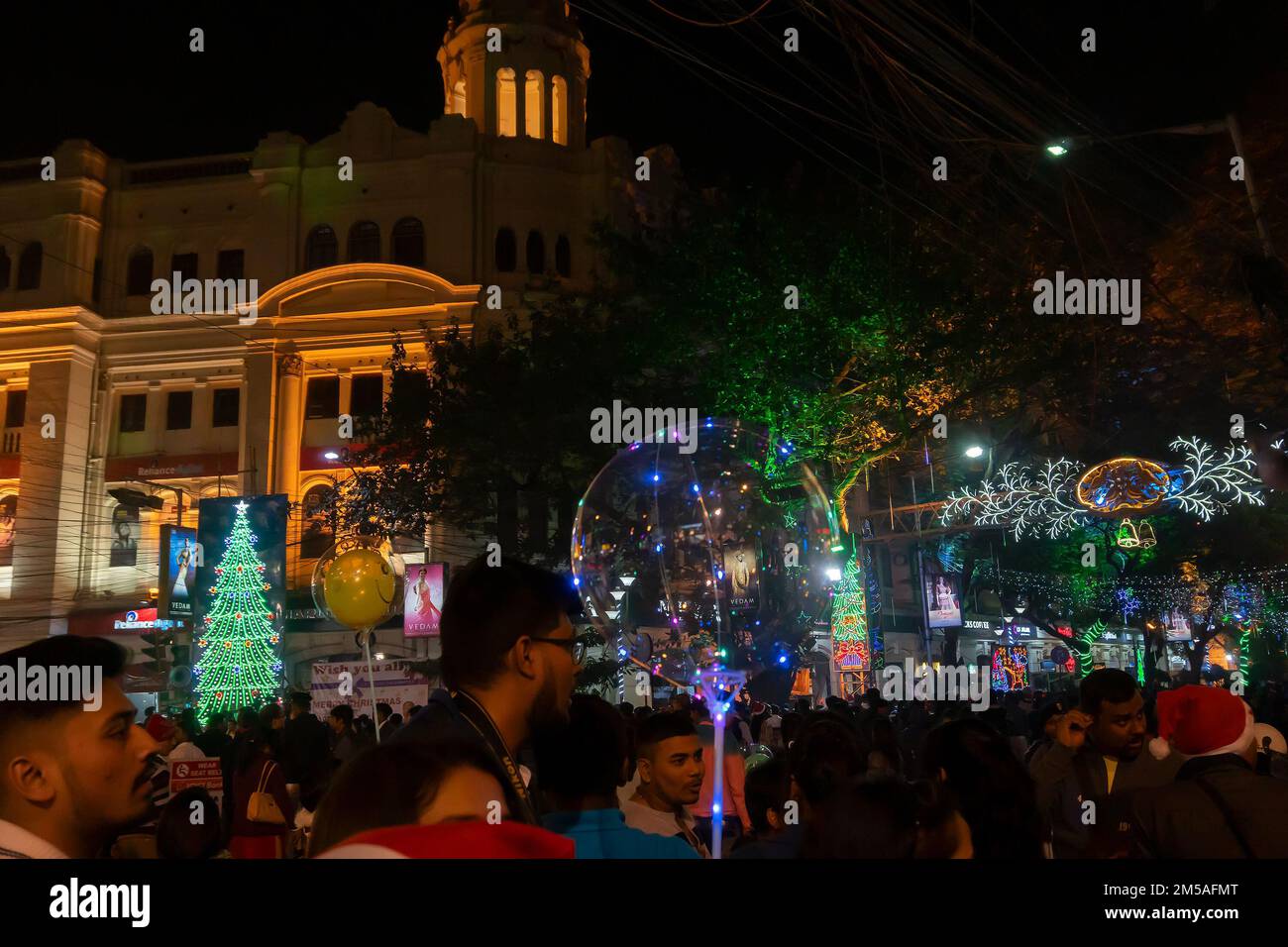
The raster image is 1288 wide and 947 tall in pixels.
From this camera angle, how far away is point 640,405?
804 inches

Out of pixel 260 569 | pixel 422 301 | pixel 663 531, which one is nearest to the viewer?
pixel 663 531

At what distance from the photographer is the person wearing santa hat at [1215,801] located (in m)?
3.40

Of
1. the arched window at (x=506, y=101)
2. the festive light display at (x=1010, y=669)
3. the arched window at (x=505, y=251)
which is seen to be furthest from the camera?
the festive light display at (x=1010, y=669)

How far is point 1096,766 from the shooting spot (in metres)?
5.33

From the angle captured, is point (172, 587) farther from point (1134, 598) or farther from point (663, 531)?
point (1134, 598)

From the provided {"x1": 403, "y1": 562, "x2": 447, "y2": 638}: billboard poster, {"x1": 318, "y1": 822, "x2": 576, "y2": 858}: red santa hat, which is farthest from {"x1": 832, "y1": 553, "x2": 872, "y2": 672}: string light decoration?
{"x1": 318, "y1": 822, "x2": 576, "y2": 858}: red santa hat

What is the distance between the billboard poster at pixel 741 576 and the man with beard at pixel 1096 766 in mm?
1560

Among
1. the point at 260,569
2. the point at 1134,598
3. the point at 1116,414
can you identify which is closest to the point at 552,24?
the point at 260,569

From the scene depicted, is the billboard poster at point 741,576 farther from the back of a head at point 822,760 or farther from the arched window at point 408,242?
the arched window at point 408,242

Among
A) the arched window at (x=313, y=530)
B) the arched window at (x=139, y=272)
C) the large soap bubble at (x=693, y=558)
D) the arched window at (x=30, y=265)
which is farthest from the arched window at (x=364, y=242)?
the large soap bubble at (x=693, y=558)

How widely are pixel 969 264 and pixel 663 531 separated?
13.4m

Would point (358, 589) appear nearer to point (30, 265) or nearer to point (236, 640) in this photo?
point (236, 640)

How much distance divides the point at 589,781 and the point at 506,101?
1324 inches

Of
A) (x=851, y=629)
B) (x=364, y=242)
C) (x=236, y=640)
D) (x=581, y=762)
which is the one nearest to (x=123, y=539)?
(x=236, y=640)
